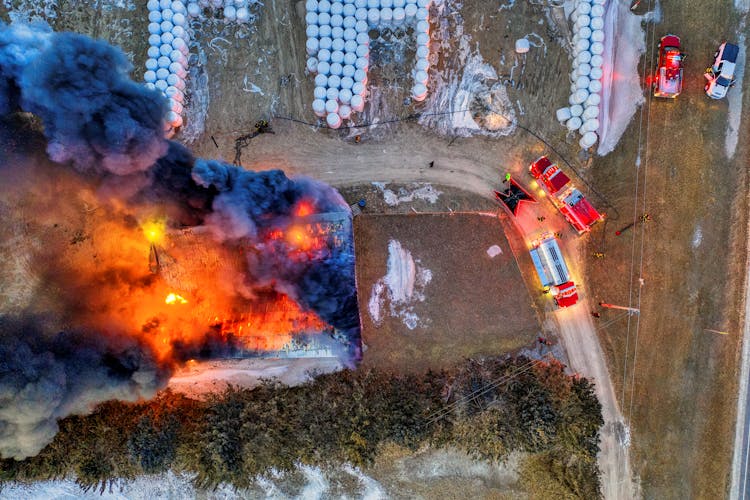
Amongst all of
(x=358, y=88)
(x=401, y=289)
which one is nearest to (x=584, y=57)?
(x=358, y=88)

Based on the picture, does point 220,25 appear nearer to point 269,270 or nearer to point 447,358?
point 269,270

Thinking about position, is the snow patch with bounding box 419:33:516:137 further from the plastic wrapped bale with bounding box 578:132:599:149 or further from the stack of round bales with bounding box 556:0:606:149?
the plastic wrapped bale with bounding box 578:132:599:149

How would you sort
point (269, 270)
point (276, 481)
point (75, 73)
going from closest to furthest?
point (75, 73), point (269, 270), point (276, 481)

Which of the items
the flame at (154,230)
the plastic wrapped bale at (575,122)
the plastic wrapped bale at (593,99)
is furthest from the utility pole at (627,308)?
the flame at (154,230)

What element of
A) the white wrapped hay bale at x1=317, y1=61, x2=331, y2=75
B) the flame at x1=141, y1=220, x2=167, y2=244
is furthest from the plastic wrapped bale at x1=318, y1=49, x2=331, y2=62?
the flame at x1=141, y1=220, x2=167, y2=244

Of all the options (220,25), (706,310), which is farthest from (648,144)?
(220,25)

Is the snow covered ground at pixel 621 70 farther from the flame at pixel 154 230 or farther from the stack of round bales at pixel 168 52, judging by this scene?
the flame at pixel 154 230
